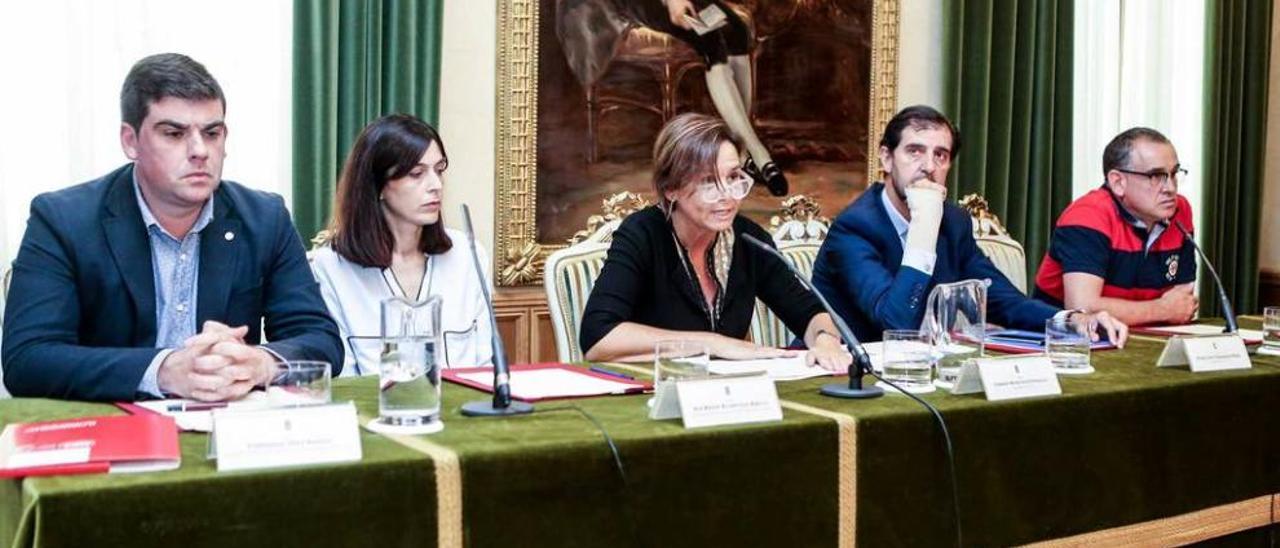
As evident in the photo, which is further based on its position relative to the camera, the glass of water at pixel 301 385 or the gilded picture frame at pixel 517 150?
Result: the gilded picture frame at pixel 517 150

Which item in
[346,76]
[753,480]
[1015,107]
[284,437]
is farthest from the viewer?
[1015,107]

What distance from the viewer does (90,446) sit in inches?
59.3

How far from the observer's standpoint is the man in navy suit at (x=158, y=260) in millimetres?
2186

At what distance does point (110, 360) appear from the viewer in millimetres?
1994

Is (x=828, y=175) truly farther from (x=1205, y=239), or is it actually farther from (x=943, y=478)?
(x=943, y=478)

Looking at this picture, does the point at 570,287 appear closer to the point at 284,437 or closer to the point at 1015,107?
the point at 284,437

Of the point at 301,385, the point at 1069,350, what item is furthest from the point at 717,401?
the point at 1069,350

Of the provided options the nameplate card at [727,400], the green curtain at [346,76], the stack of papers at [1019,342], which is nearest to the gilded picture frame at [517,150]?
the green curtain at [346,76]

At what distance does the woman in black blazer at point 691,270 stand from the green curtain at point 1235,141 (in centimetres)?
354

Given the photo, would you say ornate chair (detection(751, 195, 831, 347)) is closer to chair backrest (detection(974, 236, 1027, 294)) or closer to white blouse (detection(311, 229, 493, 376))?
chair backrest (detection(974, 236, 1027, 294))

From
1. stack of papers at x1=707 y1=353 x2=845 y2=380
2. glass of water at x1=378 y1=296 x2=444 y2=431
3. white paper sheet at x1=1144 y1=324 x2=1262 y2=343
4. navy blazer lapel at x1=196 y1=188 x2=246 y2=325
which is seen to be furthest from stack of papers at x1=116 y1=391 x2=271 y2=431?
white paper sheet at x1=1144 y1=324 x2=1262 y2=343

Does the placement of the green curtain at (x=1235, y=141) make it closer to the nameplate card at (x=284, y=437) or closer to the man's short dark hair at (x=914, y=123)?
the man's short dark hair at (x=914, y=123)

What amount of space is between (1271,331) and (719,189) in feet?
4.19

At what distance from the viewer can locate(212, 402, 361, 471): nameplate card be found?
1.46 metres
